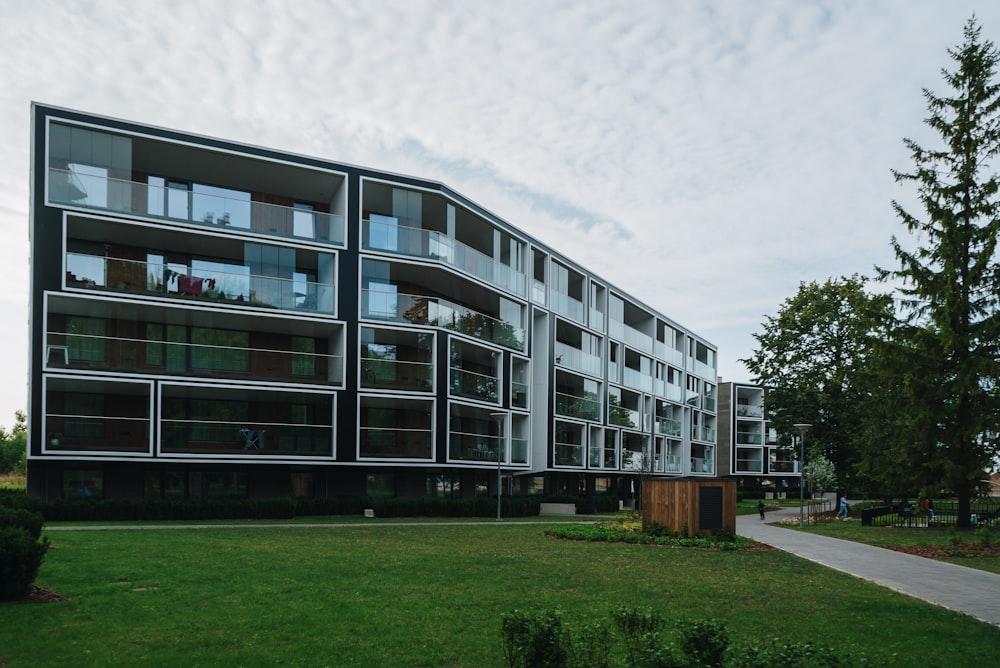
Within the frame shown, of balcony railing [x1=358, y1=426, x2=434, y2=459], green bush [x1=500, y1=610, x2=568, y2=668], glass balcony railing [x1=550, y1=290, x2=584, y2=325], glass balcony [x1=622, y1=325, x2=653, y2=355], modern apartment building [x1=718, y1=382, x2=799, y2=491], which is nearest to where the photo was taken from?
green bush [x1=500, y1=610, x2=568, y2=668]

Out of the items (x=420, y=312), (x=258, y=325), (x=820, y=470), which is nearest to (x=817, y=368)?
(x=820, y=470)

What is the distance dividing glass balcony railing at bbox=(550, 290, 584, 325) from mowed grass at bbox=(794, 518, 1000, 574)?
19732 mm

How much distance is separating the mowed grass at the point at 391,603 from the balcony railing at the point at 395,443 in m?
15.2

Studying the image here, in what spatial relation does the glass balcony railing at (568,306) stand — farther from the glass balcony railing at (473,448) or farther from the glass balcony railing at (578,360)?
the glass balcony railing at (473,448)

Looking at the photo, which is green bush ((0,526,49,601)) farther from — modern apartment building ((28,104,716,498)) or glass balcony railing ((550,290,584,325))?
glass balcony railing ((550,290,584,325))

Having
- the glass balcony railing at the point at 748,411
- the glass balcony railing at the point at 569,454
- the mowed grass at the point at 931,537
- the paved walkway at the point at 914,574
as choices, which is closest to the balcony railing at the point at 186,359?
the glass balcony railing at the point at 569,454

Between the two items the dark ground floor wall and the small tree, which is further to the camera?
the small tree

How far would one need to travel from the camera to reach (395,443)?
37.2 m

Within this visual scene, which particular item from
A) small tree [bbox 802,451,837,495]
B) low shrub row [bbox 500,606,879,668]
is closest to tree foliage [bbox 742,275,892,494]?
small tree [bbox 802,451,837,495]

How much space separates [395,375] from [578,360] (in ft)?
57.0

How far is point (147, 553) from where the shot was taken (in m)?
17.8

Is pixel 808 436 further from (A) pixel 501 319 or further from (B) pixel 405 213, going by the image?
(B) pixel 405 213

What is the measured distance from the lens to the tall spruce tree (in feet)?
98.7

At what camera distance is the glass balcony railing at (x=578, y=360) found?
49.2 metres
